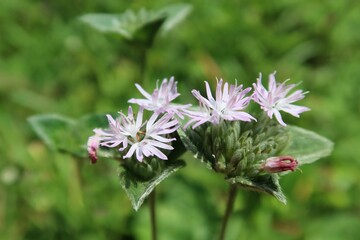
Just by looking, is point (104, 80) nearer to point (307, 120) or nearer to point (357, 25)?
point (307, 120)

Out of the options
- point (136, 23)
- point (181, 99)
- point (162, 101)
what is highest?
point (136, 23)

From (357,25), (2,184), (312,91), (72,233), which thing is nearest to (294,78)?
(312,91)

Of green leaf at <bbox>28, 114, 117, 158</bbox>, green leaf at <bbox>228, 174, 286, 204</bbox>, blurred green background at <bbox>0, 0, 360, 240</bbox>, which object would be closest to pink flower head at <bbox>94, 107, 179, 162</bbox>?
green leaf at <bbox>228, 174, 286, 204</bbox>

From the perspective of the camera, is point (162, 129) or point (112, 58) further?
point (112, 58)

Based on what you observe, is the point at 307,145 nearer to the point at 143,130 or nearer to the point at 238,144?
Answer: the point at 238,144

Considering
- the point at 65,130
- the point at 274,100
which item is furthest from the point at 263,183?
the point at 65,130

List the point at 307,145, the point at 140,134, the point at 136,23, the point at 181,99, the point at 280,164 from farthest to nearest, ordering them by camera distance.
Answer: the point at 181,99, the point at 136,23, the point at 307,145, the point at 140,134, the point at 280,164

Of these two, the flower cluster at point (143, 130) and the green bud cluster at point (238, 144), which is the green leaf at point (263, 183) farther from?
the flower cluster at point (143, 130)

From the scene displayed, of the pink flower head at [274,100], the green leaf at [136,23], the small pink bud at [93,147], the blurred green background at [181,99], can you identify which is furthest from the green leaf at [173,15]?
the small pink bud at [93,147]
